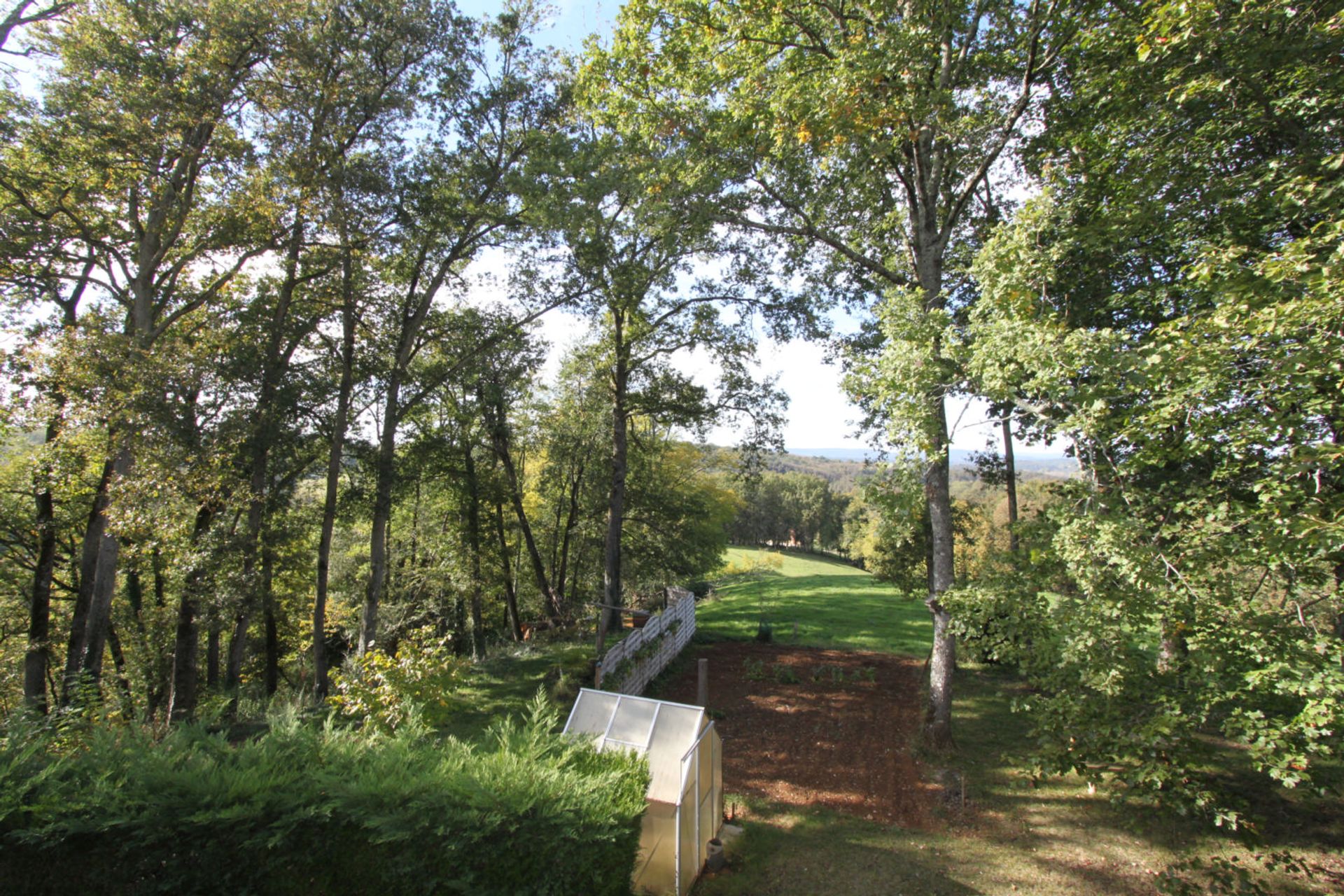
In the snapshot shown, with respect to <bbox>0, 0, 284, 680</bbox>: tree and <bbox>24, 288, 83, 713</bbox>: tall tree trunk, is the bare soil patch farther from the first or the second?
<bbox>24, 288, 83, 713</bbox>: tall tree trunk

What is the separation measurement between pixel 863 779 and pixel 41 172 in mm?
17026

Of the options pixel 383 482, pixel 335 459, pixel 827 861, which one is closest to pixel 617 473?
pixel 383 482

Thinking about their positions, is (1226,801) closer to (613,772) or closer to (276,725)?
(613,772)

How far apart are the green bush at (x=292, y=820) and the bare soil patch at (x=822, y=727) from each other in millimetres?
5271

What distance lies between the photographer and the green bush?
3.28m

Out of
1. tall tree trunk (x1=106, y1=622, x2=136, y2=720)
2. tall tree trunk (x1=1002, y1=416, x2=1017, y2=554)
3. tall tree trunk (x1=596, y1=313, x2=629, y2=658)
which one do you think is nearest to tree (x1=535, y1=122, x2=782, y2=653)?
tall tree trunk (x1=596, y1=313, x2=629, y2=658)

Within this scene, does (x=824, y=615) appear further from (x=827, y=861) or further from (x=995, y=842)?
(x=827, y=861)

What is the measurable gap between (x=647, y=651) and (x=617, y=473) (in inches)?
202

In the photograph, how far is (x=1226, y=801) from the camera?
4938 mm

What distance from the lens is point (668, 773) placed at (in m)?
6.20

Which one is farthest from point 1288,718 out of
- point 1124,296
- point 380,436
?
point 380,436

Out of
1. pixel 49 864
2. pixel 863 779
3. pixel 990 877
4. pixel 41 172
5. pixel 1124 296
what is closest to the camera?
pixel 49 864

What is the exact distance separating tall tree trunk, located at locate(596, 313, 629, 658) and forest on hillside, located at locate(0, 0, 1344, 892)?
11 cm

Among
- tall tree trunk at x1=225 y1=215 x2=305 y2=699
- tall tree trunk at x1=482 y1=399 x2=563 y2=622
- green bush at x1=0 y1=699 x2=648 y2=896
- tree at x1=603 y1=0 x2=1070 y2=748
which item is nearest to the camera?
green bush at x1=0 y1=699 x2=648 y2=896
